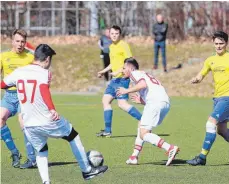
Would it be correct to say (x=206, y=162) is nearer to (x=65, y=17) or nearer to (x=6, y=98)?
(x=6, y=98)

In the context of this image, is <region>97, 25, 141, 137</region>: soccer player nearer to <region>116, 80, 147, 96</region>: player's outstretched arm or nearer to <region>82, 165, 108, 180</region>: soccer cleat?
<region>116, 80, 147, 96</region>: player's outstretched arm

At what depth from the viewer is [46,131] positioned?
9.57 m

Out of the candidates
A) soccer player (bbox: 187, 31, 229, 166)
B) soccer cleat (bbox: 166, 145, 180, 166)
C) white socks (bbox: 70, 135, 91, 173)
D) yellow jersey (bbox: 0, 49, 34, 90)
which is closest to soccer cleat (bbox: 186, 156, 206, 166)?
soccer player (bbox: 187, 31, 229, 166)

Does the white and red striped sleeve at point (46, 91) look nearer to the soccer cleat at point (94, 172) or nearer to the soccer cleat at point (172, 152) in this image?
the soccer cleat at point (94, 172)

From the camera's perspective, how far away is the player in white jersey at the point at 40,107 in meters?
9.44

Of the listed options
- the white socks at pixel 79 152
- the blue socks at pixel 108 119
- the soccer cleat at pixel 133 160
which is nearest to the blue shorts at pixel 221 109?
the soccer cleat at pixel 133 160

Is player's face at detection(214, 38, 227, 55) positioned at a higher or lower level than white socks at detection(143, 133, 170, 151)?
higher

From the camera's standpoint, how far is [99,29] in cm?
3562

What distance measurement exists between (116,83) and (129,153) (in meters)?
2.54

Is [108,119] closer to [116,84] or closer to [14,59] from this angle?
[116,84]

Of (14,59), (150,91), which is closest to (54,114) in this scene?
(150,91)

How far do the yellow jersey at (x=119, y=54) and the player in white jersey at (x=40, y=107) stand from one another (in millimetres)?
5780

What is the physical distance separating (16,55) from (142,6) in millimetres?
23667

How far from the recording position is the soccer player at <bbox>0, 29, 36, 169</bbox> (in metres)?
11.5
